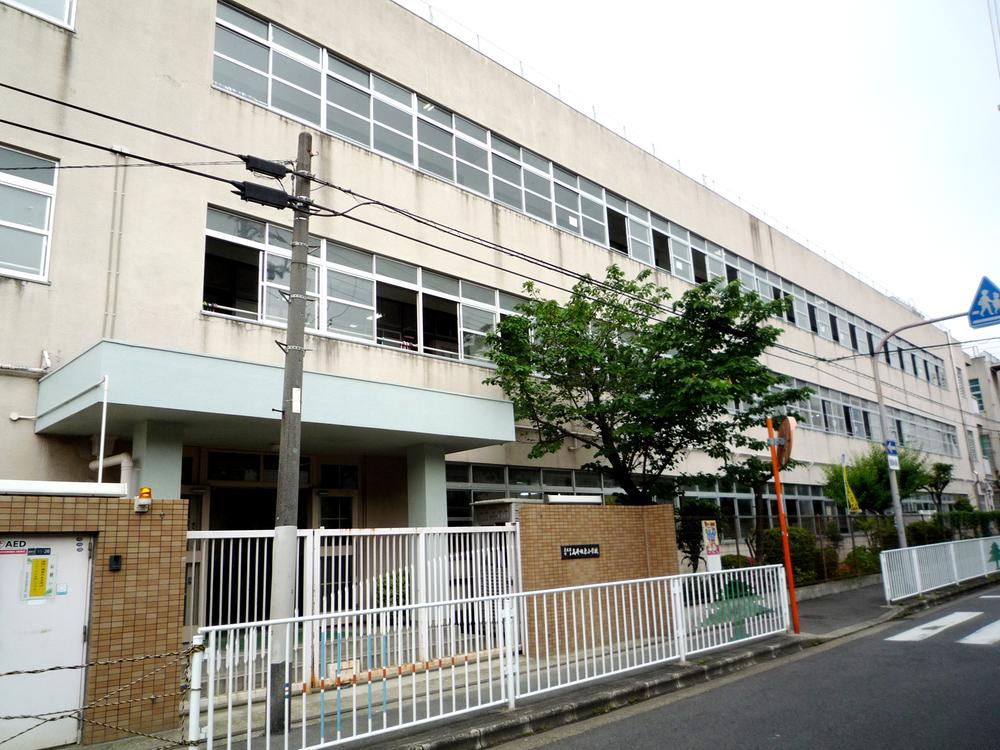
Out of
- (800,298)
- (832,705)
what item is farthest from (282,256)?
(800,298)

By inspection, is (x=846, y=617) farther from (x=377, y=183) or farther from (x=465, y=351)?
(x=377, y=183)

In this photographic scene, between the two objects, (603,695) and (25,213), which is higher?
(25,213)

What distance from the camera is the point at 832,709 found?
7.39 metres

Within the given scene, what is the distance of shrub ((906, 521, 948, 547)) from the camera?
25.7 meters

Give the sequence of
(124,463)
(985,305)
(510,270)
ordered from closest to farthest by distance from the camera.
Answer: (124,463) → (985,305) → (510,270)

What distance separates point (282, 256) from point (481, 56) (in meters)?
7.80

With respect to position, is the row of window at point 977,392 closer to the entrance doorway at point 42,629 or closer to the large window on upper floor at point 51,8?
the large window on upper floor at point 51,8

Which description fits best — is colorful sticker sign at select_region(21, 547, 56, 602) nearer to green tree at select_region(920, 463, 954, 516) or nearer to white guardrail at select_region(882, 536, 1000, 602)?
white guardrail at select_region(882, 536, 1000, 602)

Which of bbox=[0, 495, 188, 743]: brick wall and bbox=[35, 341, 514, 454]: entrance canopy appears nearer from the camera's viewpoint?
bbox=[0, 495, 188, 743]: brick wall

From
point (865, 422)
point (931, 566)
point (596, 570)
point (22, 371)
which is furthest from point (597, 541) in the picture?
point (865, 422)

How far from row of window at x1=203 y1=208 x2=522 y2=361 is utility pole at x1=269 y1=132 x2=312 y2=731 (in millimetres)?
3752

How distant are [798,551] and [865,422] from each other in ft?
53.3

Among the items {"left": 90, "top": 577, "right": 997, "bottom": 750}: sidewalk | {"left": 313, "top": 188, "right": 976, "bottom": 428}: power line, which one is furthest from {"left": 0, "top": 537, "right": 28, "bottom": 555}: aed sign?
{"left": 313, "top": 188, "right": 976, "bottom": 428}: power line

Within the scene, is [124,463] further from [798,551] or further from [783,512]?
[798,551]
